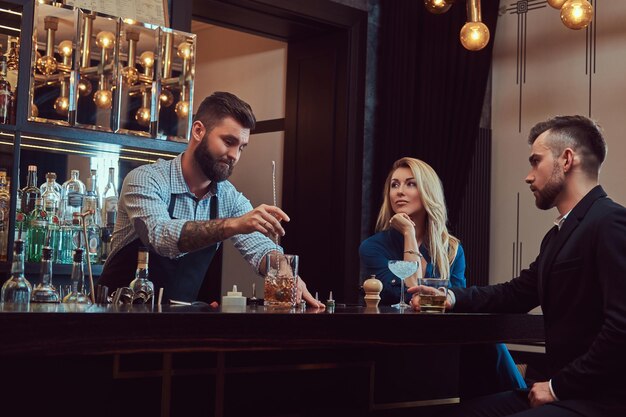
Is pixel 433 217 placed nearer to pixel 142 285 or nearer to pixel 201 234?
pixel 201 234

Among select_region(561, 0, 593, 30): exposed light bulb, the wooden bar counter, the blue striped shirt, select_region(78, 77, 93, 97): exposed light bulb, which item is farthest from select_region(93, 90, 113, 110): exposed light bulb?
select_region(561, 0, 593, 30): exposed light bulb

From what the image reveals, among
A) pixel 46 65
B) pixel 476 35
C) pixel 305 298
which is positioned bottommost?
pixel 305 298

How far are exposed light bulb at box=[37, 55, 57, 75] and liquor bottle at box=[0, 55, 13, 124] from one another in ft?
0.55

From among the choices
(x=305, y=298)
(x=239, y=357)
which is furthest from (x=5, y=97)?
(x=239, y=357)

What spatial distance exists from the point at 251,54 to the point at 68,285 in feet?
12.1

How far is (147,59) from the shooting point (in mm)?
3852

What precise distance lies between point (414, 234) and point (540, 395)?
4.52ft

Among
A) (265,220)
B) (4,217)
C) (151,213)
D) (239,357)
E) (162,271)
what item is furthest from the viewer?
(4,217)

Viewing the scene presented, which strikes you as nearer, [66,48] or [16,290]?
[16,290]

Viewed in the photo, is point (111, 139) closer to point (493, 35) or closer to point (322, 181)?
point (322, 181)

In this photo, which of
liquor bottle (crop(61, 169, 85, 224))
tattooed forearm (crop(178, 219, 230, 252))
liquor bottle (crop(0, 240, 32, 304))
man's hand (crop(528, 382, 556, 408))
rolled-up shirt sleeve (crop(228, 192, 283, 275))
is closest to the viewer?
man's hand (crop(528, 382, 556, 408))

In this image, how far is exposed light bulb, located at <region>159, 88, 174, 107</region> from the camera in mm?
3857

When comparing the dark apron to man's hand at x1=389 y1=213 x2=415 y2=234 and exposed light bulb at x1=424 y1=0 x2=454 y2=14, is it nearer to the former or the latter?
man's hand at x1=389 y1=213 x2=415 y2=234

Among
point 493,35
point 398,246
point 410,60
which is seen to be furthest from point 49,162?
point 493,35
